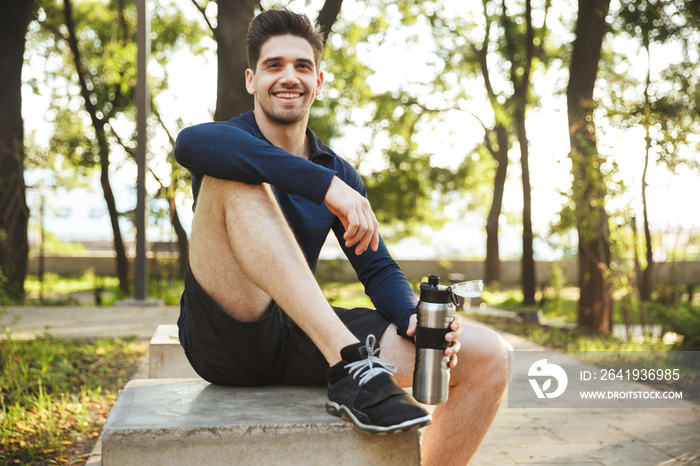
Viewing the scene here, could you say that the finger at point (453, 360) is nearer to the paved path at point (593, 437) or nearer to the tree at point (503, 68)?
the paved path at point (593, 437)

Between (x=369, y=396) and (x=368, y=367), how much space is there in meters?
0.12

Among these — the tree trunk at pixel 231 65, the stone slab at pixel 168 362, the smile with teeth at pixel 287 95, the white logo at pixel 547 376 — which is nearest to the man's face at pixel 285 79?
the smile with teeth at pixel 287 95

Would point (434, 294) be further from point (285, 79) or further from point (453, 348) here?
point (285, 79)

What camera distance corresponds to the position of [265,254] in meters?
1.94

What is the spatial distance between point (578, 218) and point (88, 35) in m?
12.0

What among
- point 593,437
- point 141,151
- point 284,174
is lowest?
point 593,437

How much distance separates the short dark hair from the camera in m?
2.64

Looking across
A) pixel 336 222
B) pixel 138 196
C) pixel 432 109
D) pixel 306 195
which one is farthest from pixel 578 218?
pixel 432 109

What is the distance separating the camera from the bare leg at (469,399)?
2.11 meters

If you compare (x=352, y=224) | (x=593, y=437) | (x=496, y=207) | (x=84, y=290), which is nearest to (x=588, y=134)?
(x=593, y=437)

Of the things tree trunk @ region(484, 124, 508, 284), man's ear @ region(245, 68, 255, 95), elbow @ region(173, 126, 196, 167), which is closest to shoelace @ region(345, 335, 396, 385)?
elbow @ region(173, 126, 196, 167)

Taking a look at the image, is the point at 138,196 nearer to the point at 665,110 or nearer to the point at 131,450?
the point at 665,110

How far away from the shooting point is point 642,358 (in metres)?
5.89

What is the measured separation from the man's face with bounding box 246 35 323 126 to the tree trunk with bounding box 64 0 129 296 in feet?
33.6
